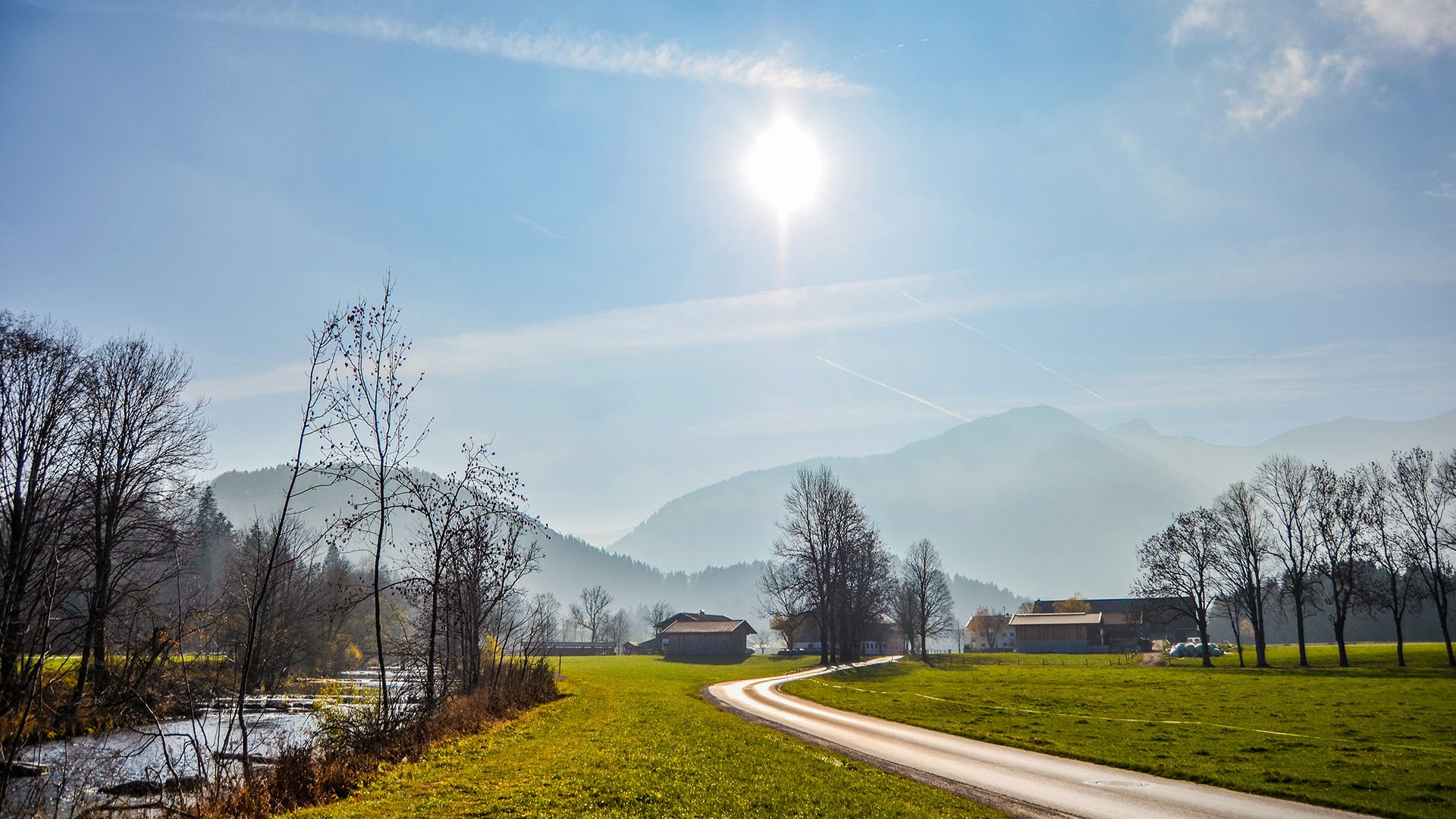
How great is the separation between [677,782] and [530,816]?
449cm

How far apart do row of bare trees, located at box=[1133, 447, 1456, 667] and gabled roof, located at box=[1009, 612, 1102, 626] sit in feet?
148

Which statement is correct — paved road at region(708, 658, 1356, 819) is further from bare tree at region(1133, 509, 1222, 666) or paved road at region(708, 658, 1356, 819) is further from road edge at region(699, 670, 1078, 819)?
bare tree at region(1133, 509, 1222, 666)

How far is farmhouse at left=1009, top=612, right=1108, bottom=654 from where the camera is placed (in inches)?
4788

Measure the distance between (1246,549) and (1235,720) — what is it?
166ft

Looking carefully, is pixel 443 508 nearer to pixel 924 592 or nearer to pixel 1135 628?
pixel 924 592

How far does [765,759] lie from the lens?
1992 centimetres

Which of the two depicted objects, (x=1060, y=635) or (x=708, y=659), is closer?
(x=708, y=659)

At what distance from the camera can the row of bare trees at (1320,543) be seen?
195 ft

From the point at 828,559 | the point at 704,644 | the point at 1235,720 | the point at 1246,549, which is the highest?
the point at 1246,549

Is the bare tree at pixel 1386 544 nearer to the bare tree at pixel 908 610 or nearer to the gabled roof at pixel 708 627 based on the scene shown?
the bare tree at pixel 908 610

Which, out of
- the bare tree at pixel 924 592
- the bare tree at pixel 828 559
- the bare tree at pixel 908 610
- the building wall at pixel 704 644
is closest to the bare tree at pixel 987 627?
the bare tree at pixel 924 592

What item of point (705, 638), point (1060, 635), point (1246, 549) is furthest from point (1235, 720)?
point (1060, 635)

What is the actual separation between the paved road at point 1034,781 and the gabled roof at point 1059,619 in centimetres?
10870

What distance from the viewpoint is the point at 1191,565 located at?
2995 inches
